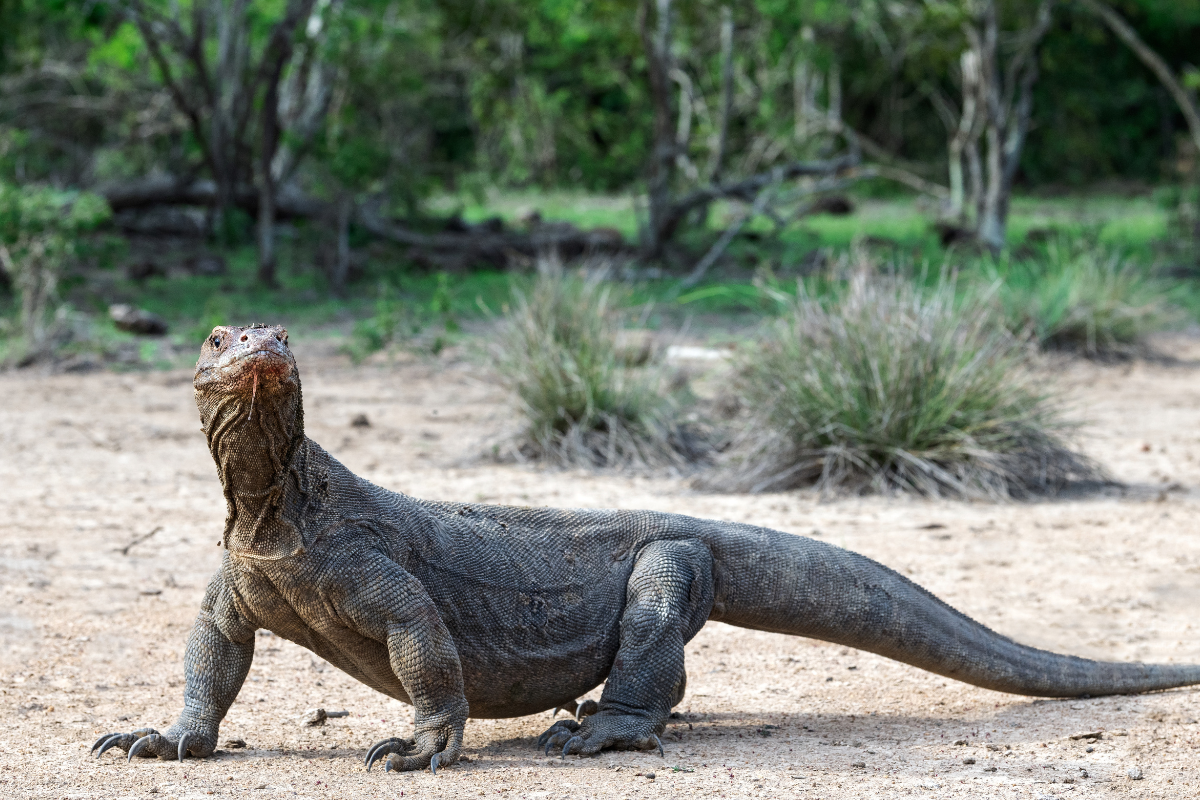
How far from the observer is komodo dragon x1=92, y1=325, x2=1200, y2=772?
324 cm

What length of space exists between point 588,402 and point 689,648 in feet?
10.3

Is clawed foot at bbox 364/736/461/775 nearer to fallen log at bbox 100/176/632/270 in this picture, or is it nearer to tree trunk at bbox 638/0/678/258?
fallen log at bbox 100/176/632/270

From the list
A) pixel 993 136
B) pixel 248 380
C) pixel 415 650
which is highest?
pixel 248 380

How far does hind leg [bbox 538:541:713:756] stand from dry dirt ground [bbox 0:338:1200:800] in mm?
90

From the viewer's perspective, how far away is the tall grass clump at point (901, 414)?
715cm

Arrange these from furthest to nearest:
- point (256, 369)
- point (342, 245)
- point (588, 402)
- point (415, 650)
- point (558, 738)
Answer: point (342, 245) → point (588, 402) → point (558, 738) → point (415, 650) → point (256, 369)

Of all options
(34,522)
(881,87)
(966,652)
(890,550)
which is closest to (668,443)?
(890,550)

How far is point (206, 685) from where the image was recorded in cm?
351

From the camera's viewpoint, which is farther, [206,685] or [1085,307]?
[1085,307]

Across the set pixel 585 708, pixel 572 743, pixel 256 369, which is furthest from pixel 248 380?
pixel 585 708

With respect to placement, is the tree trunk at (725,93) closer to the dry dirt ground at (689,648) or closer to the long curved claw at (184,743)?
the dry dirt ground at (689,648)

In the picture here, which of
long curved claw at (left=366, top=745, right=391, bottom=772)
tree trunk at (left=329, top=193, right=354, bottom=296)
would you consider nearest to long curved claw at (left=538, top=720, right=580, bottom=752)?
long curved claw at (left=366, top=745, right=391, bottom=772)

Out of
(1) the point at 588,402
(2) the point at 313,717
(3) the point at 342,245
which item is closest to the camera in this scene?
(2) the point at 313,717

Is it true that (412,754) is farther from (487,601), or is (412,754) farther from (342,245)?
(342,245)
